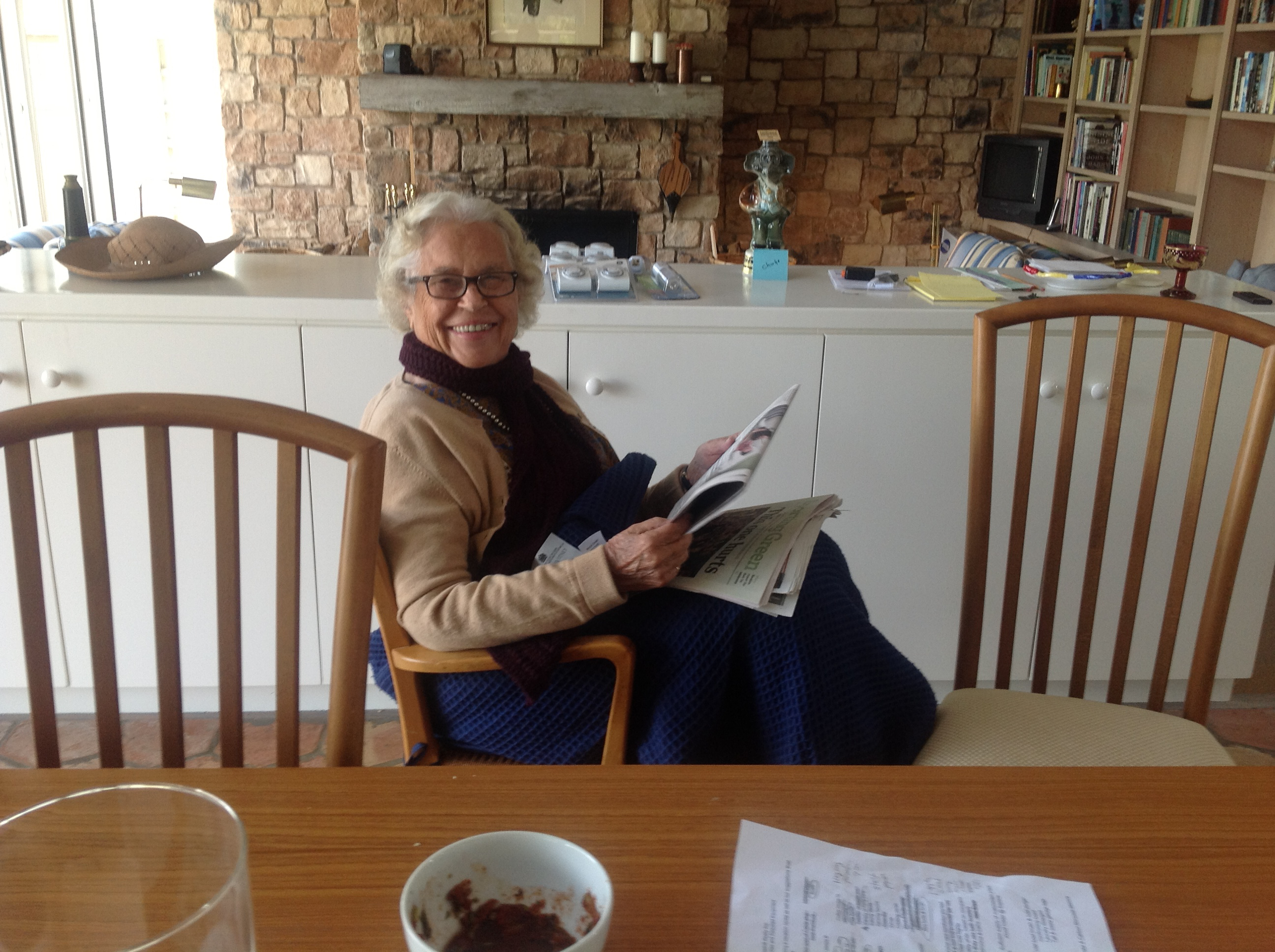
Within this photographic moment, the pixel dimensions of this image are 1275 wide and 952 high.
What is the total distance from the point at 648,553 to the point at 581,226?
4103 millimetres

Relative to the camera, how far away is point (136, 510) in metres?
2.11

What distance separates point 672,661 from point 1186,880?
27.0 inches

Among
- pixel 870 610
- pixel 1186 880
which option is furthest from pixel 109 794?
Answer: pixel 870 610

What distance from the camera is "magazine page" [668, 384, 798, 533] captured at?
1120 mm

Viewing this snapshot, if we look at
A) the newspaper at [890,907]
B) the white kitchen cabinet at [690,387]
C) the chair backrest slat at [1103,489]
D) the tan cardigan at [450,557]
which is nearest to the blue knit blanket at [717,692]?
the tan cardigan at [450,557]

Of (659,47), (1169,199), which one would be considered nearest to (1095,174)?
(1169,199)

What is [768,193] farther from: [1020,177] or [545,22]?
[1020,177]

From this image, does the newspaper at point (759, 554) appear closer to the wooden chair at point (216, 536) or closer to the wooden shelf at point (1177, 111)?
the wooden chair at point (216, 536)

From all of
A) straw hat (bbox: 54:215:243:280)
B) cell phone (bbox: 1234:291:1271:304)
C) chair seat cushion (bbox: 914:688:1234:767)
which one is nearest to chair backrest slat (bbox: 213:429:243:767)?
chair seat cushion (bbox: 914:688:1234:767)

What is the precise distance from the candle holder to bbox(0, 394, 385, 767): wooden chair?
5.44ft

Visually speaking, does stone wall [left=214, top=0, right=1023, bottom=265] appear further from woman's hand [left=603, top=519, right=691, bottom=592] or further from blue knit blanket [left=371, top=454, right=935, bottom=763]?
woman's hand [left=603, top=519, right=691, bottom=592]

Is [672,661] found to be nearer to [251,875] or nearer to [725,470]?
[725,470]

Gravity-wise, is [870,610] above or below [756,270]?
below

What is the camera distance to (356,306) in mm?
1997
